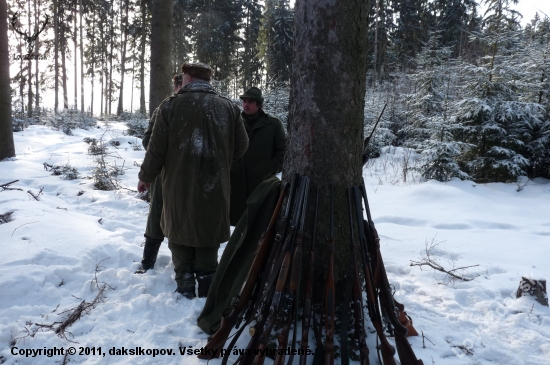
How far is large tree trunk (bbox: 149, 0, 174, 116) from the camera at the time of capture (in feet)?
20.1

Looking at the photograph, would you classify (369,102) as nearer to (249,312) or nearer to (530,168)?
(530,168)

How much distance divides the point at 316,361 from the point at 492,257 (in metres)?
2.87

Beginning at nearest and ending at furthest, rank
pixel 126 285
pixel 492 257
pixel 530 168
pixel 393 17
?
1. pixel 126 285
2. pixel 492 257
3. pixel 530 168
4. pixel 393 17

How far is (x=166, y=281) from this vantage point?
3.29 m

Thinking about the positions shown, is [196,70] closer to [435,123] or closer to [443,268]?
[443,268]

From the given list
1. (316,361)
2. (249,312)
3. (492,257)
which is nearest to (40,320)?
(249,312)

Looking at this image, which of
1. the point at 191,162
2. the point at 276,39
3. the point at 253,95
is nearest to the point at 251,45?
the point at 276,39

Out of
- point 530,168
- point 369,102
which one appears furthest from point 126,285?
point 369,102

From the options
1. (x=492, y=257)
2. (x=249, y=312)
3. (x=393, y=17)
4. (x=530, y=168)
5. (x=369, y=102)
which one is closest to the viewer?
(x=249, y=312)

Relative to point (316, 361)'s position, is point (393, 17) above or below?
above

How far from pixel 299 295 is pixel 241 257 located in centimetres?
53

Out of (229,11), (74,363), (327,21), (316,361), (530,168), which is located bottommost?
(74,363)

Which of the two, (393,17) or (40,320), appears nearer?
(40,320)

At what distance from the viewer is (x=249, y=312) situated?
2.35 metres
